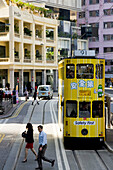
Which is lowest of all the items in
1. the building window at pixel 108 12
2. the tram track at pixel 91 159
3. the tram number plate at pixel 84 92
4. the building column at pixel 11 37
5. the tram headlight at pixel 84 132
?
the tram track at pixel 91 159

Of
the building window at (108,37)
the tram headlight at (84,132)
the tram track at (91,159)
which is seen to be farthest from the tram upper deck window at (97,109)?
the building window at (108,37)

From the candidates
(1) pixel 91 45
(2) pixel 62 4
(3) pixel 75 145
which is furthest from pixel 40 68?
(3) pixel 75 145

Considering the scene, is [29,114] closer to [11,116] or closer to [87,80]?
[11,116]

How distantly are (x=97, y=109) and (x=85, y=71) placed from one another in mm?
1792

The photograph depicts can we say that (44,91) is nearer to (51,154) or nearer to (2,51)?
(2,51)

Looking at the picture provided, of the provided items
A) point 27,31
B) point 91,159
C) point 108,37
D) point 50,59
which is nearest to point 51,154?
point 91,159

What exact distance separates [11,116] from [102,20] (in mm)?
65876

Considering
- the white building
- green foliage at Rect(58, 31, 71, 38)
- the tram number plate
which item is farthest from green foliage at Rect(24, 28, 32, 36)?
the tram number plate

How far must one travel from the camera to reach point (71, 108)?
1739 centimetres

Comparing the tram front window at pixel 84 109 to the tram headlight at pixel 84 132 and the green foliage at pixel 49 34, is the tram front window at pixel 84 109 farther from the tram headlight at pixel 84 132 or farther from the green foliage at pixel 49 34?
the green foliage at pixel 49 34

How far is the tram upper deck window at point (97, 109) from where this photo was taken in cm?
1727

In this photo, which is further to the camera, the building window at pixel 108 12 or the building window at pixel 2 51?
the building window at pixel 108 12

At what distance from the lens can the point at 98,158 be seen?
1616 centimetres

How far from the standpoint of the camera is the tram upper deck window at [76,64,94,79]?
55.9 feet
